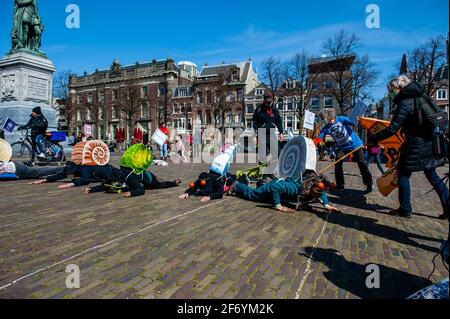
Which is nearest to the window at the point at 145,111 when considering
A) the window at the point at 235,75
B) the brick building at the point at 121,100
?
the brick building at the point at 121,100

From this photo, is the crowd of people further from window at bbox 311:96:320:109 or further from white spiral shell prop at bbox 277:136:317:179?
window at bbox 311:96:320:109

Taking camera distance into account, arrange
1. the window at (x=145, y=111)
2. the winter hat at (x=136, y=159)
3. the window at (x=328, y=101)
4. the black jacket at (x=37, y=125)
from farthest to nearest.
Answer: the window at (x=145, y=111) < the window at (x=328, y=101) < the black jacket at (x=37, y=125) < the winter hat at (x=136, y=159)

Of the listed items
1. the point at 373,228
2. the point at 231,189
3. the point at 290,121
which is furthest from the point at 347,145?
the point at 290,121

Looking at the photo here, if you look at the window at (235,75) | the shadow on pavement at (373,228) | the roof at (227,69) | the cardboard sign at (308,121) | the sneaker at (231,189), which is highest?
the roof at (227,69)

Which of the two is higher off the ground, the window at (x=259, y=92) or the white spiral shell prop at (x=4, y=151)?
the window at (x=259, y=92)

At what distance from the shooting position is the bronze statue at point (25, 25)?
17969mm

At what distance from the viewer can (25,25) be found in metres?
18.2

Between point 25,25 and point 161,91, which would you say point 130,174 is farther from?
point 161,91

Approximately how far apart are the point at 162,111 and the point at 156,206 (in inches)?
2582

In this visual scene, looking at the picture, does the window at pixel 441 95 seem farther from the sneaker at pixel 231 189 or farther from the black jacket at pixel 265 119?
the sneaker at pixel 231 189

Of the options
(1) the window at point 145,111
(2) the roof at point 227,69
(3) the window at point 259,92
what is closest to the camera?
(3) the window at point 259,92

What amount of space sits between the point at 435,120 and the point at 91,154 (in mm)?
7499

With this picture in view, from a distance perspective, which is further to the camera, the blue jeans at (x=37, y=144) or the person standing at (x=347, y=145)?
the blue jeans at (x=37, y=144)

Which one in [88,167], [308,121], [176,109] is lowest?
[88,167]
